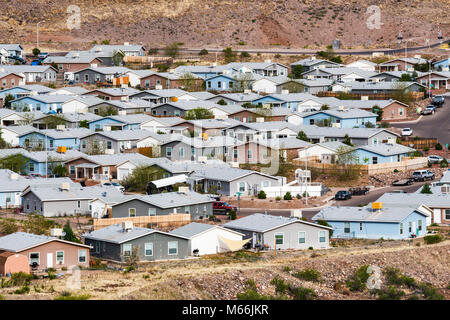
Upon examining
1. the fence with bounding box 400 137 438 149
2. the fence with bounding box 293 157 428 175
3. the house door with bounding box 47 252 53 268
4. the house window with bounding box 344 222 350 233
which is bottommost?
the house door with bounding box 47 252 53 268

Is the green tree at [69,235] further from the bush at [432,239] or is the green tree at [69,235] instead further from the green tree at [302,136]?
the green tree at [302,136]

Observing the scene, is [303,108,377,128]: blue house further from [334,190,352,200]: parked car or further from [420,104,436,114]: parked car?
[334,190,352,200]: parked car

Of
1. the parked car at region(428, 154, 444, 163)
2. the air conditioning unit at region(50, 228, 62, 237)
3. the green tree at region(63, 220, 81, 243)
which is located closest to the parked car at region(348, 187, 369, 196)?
the parked car at region(428, 154, 444, 163)

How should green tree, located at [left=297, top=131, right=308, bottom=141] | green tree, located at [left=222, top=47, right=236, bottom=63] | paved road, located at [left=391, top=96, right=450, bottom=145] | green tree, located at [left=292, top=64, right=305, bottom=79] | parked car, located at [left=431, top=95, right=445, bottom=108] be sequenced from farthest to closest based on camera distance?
1. green tree, located at [left=222, top=47, right=236, bottom=63]
2. green tree, located at [left=292, top=64, right=305, bottom=79]
3. parked car, located at [left=431, top=95, right=445, bottom=108]
4. paved road, located at [left=391, top=96, right=450, bottom=145]
5. green tree, located at [left=297, top=131, right=308, bottom=141]

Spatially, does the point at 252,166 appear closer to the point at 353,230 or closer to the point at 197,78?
the point at 353,230

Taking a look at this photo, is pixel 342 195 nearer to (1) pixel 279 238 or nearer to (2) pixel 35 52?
(1) pixel 279 238

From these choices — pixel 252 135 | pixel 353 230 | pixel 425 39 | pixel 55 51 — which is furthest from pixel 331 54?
pixel 353 230

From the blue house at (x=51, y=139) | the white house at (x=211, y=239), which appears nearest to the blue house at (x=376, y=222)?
the white house at (x=211, y=239)
